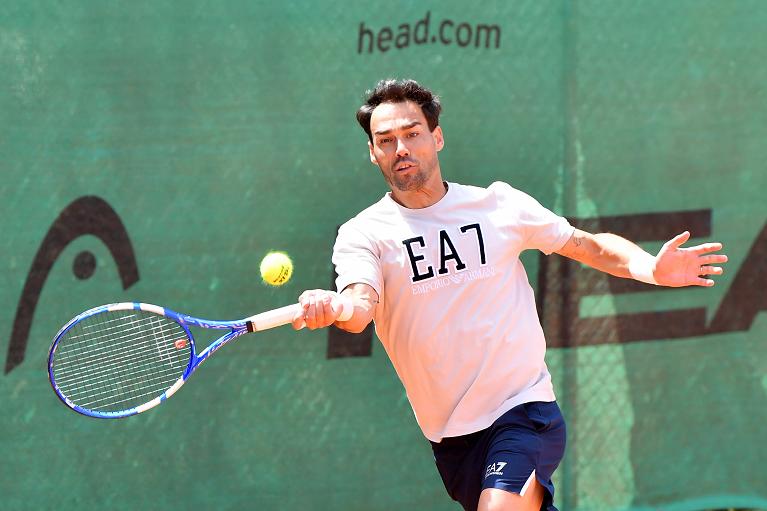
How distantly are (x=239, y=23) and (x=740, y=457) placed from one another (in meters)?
2.90

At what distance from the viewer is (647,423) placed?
502cm

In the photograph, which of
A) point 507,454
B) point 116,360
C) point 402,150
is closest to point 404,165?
point 402,150

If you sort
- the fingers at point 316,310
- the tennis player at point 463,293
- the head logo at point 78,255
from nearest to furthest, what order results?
the fingers at point 316,310
the tennis player at point 463,293
the head logo at point 78,255

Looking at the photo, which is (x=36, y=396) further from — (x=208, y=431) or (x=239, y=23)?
(x=239, y=23)

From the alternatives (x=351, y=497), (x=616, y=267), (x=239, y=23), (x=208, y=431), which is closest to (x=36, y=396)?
(x=208, y=431)

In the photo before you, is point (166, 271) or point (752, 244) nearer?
point (166, 271)

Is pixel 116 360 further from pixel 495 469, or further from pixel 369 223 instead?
pixel 495 469

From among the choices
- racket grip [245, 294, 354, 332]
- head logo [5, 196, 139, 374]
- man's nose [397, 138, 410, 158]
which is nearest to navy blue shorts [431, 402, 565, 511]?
racket grip [245, 294, 354, 332]

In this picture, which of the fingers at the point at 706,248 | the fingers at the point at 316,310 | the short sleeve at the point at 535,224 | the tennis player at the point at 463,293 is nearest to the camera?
the fingers at the point at 316,310

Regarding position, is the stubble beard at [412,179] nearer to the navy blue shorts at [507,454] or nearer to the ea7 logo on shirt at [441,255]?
the ea7 logo on shirt at [441,255]

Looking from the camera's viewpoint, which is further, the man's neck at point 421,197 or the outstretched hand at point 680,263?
the man's neck at point 421,197

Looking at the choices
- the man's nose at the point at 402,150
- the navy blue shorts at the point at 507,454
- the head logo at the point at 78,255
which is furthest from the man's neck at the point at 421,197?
the head logo at the point at 78,255

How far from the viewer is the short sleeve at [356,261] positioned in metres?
3.48

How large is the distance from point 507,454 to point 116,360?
145 cm
